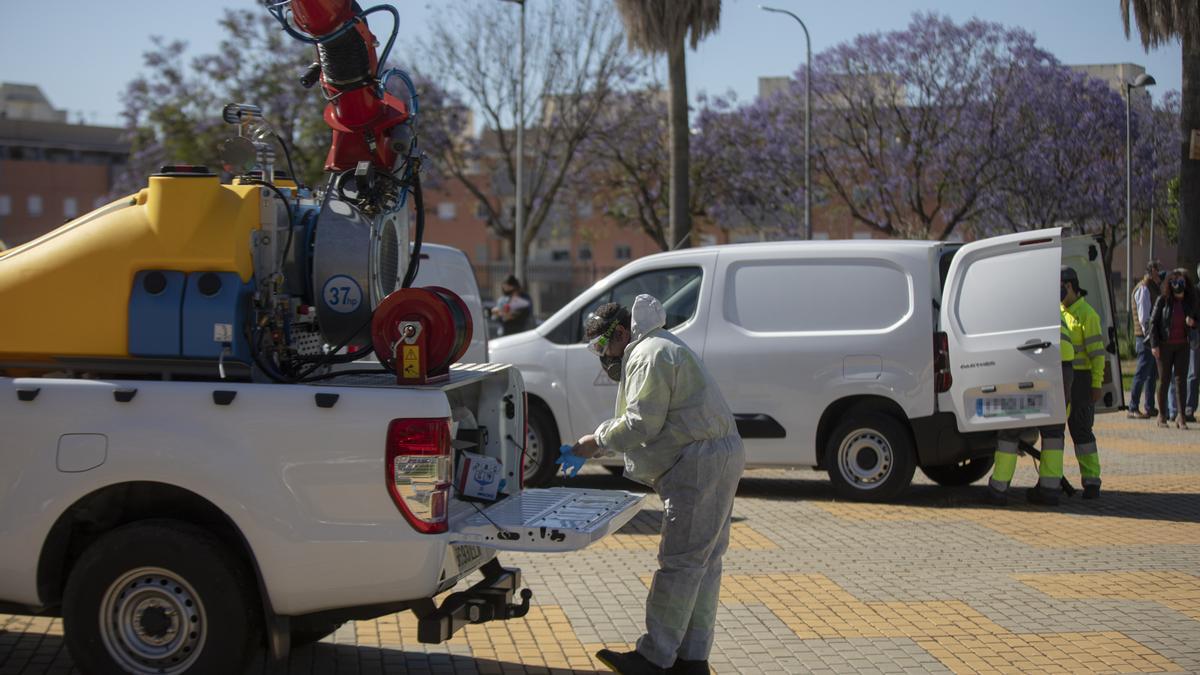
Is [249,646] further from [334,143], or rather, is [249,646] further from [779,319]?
[779,319]

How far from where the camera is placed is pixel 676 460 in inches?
226

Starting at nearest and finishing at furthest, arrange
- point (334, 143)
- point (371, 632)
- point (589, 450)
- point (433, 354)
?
1. point (433, 354)
2. point (589, 450)
3. point (334, 143)
4. point (371, 632)

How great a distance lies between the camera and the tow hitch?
16.8 feet

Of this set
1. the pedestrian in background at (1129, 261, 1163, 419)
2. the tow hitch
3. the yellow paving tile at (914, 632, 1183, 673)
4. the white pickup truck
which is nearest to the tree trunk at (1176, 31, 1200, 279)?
the pedestrian in background at (1129, 261, 1163, 419)

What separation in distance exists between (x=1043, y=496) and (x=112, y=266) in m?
8.24

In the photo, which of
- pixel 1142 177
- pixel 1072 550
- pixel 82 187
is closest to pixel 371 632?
pixel 1072 550

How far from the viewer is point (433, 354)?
17.8 ft

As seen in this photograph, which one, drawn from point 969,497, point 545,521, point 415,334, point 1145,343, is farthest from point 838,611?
point 1145,343

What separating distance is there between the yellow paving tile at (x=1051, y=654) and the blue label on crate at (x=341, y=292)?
131 inches

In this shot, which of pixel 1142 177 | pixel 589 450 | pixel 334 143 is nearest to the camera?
pixel 589 450

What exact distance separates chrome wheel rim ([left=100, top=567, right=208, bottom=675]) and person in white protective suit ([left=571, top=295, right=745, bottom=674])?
70.6 inches

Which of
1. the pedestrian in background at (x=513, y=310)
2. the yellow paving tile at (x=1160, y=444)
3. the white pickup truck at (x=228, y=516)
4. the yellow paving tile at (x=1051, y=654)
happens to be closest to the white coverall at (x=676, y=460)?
the white pickup truck at (x=228, y=516)

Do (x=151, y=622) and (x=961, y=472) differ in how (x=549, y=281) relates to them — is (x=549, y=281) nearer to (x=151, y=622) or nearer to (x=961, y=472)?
(x=961, y=472)

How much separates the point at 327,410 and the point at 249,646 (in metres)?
0.99
